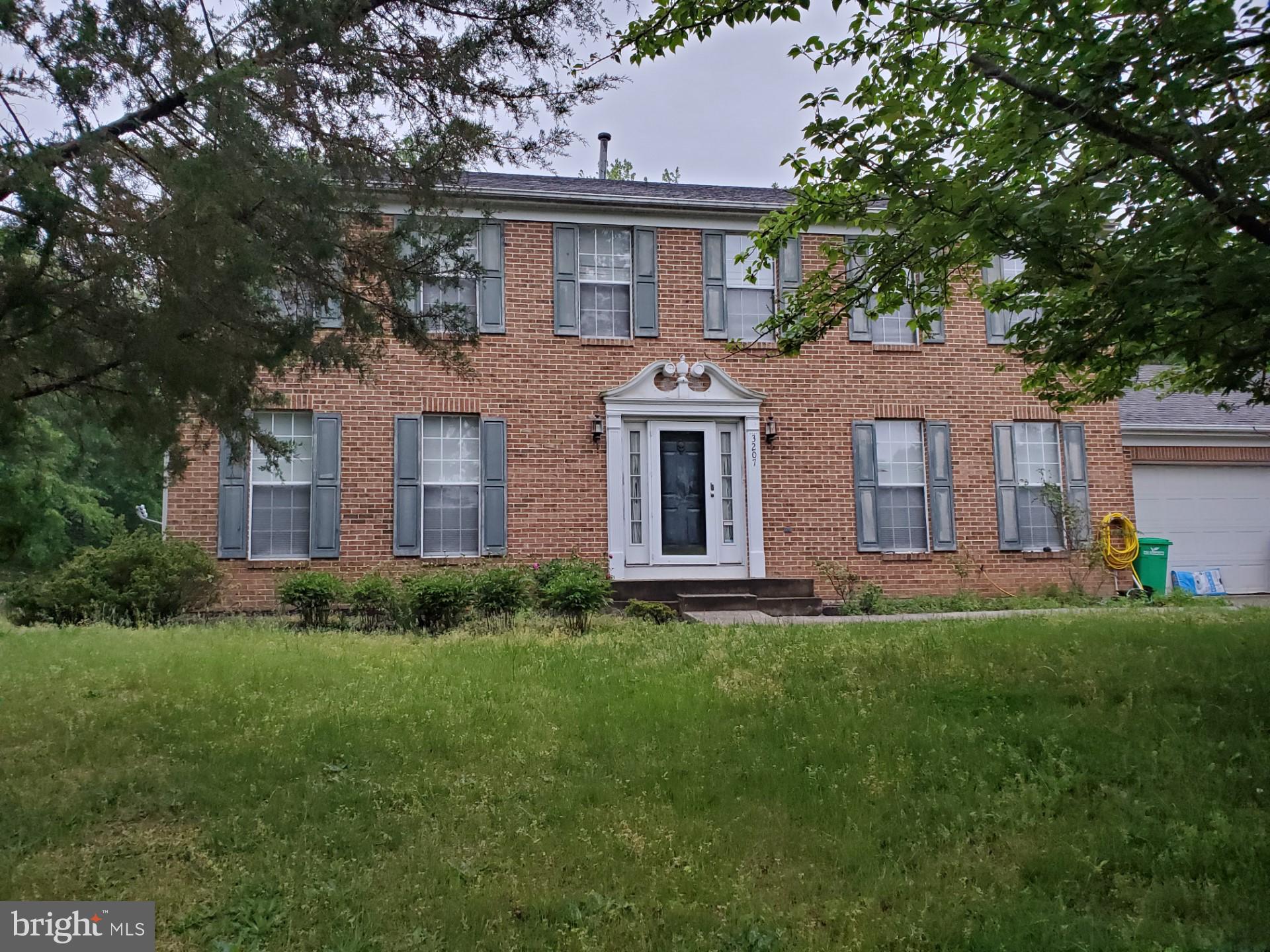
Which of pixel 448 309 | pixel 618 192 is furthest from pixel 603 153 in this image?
pixel 448 309

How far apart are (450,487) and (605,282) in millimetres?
3516

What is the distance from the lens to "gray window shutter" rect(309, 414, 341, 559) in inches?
432

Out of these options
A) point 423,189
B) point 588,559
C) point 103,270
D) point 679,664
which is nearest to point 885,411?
point 588,559

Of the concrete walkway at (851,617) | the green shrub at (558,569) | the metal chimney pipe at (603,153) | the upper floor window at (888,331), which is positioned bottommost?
the concrete walkway at (851,617)

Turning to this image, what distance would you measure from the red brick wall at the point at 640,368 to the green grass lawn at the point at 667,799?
16.0 feet

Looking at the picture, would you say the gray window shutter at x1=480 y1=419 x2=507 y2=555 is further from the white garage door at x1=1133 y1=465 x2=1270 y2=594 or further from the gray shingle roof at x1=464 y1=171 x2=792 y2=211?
the white garage door at x1=1133 y1=465 x2=1270 y2=594

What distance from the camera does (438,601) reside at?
957cm

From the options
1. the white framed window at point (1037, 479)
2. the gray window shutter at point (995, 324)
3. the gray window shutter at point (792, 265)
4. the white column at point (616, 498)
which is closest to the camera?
the white column at point (616, 498)

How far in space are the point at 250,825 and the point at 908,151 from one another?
4945 mm

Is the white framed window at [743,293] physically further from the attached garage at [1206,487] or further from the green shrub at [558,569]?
the attached garage at [1206,487]

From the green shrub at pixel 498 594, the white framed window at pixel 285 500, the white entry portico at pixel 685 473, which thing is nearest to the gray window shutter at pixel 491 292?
the white entry portico at pixel 685 473

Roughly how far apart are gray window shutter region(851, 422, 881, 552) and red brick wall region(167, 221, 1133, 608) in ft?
0.40

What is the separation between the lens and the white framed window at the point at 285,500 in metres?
11.0

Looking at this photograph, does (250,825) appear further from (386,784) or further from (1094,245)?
(1094,245)
